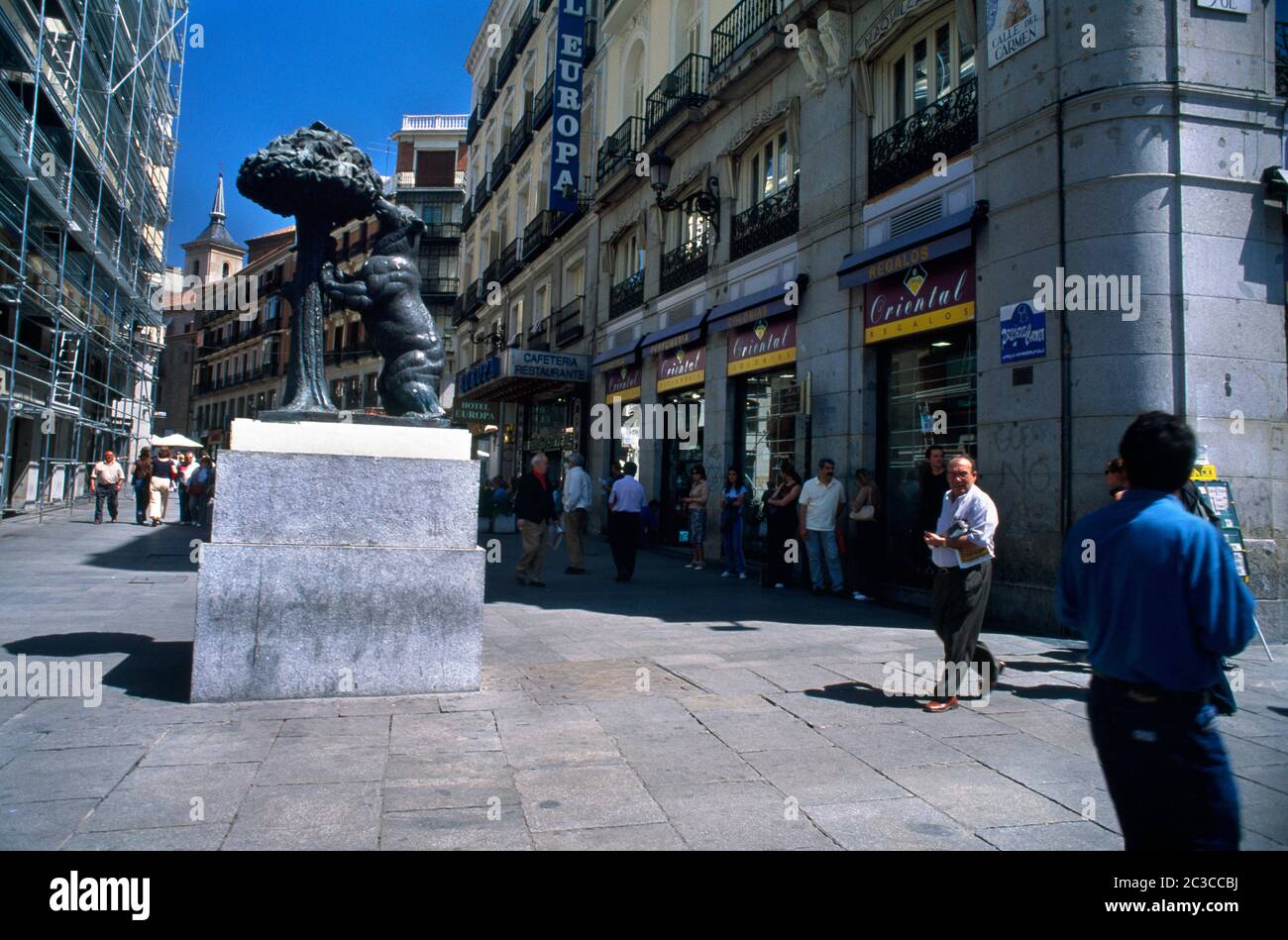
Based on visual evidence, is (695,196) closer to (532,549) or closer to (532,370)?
(532,370)

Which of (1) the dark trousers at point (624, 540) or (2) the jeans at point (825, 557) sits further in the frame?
(1) the dark trousers at point (624, 540)

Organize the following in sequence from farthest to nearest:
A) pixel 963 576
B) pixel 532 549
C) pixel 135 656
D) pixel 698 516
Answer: pixel 698 516 < pixel 532 549 < pixel 135 656 < pixel 963 576

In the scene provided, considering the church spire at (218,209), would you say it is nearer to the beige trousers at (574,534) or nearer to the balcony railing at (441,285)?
the balcony railing at (441,285)

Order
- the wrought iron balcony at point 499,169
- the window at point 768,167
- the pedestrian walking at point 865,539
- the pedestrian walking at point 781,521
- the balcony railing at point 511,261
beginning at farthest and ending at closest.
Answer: the wrought iron balcony at point 499,169 < the balcony railing at point 511,261 < the window at point 768,167 < the pedestrian walking at point 781,521 < the pedestrian walking at point 865,539

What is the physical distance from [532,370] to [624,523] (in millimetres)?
9746

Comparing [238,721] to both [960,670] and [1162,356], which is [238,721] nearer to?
[960,670]

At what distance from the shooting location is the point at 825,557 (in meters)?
11.2

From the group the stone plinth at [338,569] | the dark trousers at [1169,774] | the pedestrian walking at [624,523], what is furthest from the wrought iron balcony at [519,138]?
the dark trousers at [1169,774]

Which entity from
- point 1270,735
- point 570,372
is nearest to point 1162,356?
point 1270,735

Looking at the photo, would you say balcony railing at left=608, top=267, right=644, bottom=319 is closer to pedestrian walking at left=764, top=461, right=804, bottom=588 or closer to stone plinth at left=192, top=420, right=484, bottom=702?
pedestrian walking at left=764, top=461, right=804, bottom=588

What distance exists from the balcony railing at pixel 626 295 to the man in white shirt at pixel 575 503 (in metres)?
7.00

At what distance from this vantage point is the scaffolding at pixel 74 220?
55.0 feet

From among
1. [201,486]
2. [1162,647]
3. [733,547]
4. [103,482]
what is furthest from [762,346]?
[103,482]
